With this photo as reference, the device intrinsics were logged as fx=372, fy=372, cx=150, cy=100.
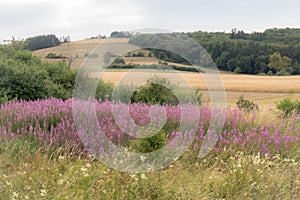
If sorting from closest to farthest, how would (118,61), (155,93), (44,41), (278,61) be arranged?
(118,61)
(155,93)
(44,41)
(278,61)

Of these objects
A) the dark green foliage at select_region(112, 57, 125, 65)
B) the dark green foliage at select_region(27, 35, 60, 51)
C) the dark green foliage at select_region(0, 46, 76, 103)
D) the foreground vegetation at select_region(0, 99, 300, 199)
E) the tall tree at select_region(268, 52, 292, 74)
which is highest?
the dark green foliage at select_region(27, 35, 60, 51)

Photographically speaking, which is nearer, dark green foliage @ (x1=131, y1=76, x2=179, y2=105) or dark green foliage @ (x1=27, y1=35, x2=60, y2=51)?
dark green foliage @ (x1=131, y1=76, x2=179, y2=105)

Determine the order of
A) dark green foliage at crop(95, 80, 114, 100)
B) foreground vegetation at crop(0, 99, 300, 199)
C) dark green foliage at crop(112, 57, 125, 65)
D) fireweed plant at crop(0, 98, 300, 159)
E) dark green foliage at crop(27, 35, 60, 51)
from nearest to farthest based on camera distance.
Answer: foreground vegetation at crop(0, 99, 300, 199) → fireweed plant at crop(0, 98, 300, 159) → dark green foliage at crop(112, 57, 125, 65) → dark green foliage at crop(95, 80, 114, 100) → dark green foliage at crop(27, 35, 60, 51)

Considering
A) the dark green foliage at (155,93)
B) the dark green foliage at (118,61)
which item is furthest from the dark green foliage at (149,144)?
the dark green foliage at (155,93)

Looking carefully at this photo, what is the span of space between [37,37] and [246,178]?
1158 inches

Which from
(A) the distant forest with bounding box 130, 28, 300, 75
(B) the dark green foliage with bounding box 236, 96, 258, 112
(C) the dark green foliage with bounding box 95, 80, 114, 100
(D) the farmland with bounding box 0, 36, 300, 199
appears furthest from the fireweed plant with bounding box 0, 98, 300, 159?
(A) the distant forest with bounding box 130, 28, 300, 75

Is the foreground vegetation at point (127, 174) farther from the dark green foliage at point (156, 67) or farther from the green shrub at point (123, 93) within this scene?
the green shrub at point (123, 93)

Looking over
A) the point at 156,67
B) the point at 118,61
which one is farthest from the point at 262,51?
the point at 118,61

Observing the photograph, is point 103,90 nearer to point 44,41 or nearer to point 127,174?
point 127,174

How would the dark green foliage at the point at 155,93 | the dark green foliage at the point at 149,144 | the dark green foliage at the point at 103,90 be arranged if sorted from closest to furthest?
1. the dark green foliage at the point at 149,144
2. the dark green foliage at the point at 155,93
3. the dark green foliage at the point at 103,90

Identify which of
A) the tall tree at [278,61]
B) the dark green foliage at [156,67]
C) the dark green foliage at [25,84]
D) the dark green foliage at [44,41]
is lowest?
the tall tree at [278,61]

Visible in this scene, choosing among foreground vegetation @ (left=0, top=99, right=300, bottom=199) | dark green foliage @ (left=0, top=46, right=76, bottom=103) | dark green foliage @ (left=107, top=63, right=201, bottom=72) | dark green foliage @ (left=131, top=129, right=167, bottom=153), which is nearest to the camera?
foreground vegetation @ (left=0, top=99, right=300, bottom=199)

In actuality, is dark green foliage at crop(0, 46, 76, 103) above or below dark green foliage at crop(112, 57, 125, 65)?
below

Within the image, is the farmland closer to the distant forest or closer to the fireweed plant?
the fireweed plant
